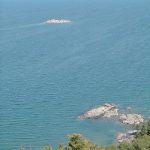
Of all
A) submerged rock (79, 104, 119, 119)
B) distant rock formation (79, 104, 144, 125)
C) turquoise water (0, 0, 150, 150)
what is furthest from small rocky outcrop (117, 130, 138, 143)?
submerged rock (79, 104, 119, 119)

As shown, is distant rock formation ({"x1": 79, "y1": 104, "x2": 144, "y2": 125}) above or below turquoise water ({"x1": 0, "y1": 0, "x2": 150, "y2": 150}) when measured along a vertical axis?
below

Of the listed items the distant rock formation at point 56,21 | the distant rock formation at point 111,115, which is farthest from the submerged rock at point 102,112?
the distant rock formation at point 56,21

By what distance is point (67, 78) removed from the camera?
78.9 metres

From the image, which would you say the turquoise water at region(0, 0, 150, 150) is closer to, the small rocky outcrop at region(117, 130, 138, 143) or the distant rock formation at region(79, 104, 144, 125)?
the small rocky outcrop at region(117, 130, 138, 143)

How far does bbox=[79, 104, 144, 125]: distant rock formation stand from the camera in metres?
59.2

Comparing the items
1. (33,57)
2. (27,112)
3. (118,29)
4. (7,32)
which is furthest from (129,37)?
(27,112)

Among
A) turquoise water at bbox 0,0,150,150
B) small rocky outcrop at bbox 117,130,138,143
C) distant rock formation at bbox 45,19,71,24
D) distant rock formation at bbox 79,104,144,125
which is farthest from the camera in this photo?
distant rock formation at bbox 45,19,71,24

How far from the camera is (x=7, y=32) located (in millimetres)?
131875

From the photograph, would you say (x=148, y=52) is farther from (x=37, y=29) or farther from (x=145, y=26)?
(x=37, y=29)

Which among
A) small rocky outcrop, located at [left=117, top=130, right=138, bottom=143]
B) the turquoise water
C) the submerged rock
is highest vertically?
the turquoise water

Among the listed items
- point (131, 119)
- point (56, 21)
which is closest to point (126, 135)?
point (131, 119)

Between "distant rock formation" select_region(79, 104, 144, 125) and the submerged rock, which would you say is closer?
"distant rock formation" select_region(79, 104, 144, 125)

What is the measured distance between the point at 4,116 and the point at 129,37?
56822mm

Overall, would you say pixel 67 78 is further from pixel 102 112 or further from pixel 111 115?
pixel 111 115
